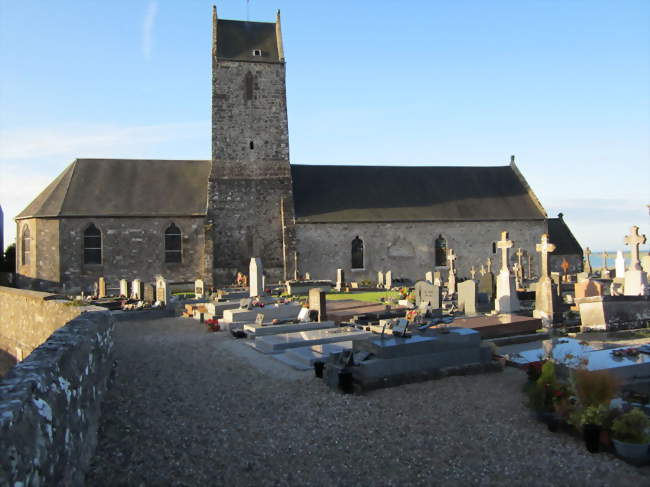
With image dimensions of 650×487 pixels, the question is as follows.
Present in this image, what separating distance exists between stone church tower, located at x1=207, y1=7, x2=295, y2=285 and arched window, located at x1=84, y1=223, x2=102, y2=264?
218 inches

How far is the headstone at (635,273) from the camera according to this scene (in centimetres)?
1483

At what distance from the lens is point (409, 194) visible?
30000 millimetres

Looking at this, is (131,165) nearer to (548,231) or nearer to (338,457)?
(548,231)

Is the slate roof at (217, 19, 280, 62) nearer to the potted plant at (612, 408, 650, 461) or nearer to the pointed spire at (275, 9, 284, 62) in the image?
the pointed spire at (275, 9, 284, 62)

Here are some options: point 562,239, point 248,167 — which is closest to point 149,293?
point 248,167

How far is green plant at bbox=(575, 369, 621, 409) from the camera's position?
594 centimetres

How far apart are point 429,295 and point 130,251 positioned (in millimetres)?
16641


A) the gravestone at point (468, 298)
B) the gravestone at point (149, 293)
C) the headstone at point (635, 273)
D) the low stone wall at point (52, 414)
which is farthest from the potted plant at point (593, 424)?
the gravestone at point (149, 293)

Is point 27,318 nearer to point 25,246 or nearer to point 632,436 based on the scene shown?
point 632,436

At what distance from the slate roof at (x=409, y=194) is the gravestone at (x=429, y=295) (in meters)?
11.7

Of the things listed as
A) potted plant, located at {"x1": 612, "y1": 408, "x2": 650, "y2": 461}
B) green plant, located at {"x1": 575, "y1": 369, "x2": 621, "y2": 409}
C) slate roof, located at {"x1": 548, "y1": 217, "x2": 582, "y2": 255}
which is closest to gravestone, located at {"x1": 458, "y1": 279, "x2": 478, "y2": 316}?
green plant, located at {"x1": 575, "y1": 369, "x2": 621, "y2": 409}

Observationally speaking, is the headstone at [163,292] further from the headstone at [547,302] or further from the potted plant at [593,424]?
the potted plant at [593,424]

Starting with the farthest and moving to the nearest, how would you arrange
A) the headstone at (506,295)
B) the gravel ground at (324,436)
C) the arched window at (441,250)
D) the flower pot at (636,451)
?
1. the arched window at (441,250)
2. the headstone at (506,295)
3. the flower pot at (636,451)
4. the gravel ground at (324,436)

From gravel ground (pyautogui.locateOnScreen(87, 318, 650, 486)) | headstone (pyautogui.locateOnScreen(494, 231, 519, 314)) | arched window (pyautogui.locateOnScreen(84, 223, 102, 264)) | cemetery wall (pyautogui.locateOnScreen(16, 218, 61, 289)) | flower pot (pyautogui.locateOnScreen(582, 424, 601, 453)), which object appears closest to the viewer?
gravel ground (pyautogui.locateOnScreen(87, 318, 650, 486))
